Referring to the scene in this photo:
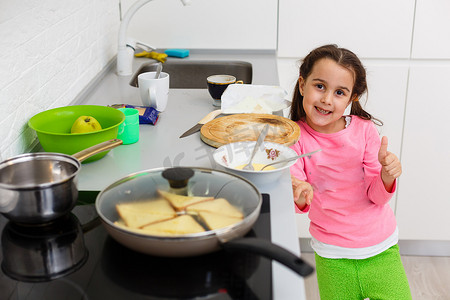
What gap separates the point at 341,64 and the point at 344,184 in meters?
0.36

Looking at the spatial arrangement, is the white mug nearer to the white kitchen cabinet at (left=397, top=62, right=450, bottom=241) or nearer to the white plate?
the white plate

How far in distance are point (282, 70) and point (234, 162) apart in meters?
1.19

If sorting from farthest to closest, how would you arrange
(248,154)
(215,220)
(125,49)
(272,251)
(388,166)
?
1. (125,49)
2. (388,166)
3. (248,154)
4. (215,220)
5. (272,251)

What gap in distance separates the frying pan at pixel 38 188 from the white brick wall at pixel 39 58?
0.60 ft

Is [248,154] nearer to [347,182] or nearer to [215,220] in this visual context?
[215,220]

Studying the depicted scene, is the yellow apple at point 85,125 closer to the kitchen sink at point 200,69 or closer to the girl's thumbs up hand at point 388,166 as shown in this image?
the girl's thumbs up hand at point 388,166

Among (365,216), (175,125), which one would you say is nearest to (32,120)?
(175,125)

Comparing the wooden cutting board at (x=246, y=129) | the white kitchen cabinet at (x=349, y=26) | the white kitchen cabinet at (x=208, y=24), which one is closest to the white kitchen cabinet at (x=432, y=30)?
the white kitchen cabinet at (x=349, y=26)

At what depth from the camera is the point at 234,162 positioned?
1080 mm

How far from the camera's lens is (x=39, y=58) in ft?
4.02

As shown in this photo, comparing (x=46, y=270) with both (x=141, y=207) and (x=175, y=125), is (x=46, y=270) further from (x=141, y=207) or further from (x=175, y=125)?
(x=175, y=125)

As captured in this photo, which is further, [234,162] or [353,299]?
[353,299]

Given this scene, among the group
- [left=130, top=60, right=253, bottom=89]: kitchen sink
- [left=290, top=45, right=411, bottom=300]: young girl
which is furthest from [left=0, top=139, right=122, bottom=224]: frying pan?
[left=130, top=60, right=253, bottom=89]: kitchen sink

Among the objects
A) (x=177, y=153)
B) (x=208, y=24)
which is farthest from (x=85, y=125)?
(x=208, y=24)
